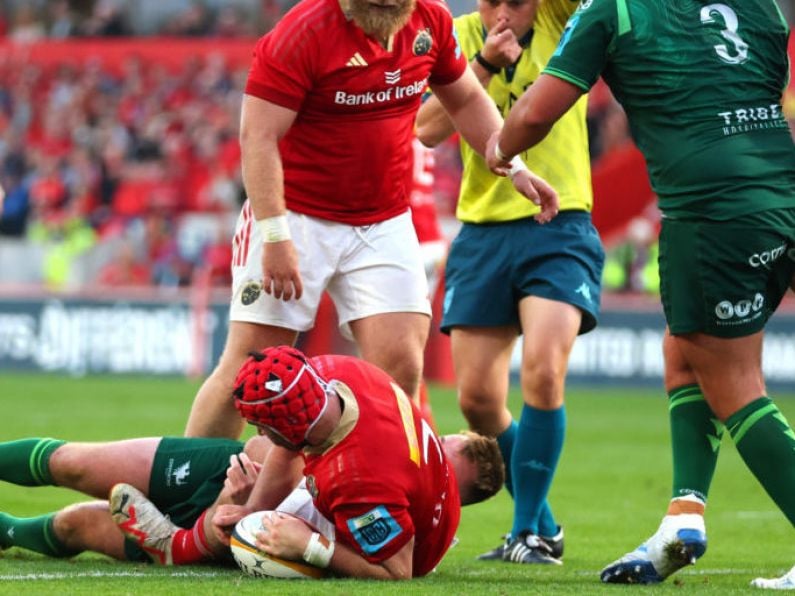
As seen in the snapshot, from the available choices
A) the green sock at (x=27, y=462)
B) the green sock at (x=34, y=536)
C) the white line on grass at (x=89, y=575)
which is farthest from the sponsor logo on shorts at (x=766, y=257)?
the green sock at (x=34, y=536)

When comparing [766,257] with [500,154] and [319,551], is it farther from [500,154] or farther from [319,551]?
[319,551]

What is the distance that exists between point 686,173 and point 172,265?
1751cm

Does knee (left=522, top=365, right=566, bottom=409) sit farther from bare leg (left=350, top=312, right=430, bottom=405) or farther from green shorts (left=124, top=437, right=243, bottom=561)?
green shorts (left=124, top=437, right=243, bottom=561)

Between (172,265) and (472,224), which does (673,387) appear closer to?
(472,224)

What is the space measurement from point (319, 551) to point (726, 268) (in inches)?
68.0

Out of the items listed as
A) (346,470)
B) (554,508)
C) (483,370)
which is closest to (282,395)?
(346,470)

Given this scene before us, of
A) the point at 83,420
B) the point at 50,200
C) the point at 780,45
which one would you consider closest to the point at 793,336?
the point at 83,420

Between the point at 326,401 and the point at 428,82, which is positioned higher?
the point at 428,82

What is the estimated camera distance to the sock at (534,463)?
7.16 metres

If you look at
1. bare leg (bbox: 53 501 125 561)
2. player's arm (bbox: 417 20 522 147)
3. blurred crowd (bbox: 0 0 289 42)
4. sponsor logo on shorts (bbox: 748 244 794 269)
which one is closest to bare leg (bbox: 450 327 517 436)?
player's arm (bbox: 417 20 522 147)

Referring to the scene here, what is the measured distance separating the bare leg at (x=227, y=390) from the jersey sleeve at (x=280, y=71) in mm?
979

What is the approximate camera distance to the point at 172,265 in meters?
22.7

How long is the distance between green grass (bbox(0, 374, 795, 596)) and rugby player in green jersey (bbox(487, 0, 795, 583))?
64cm

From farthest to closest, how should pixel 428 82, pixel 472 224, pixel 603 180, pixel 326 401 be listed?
1. pixel 603 180
2. pixel 472 224
3. pixel 428 82
4. pixel 326 401
